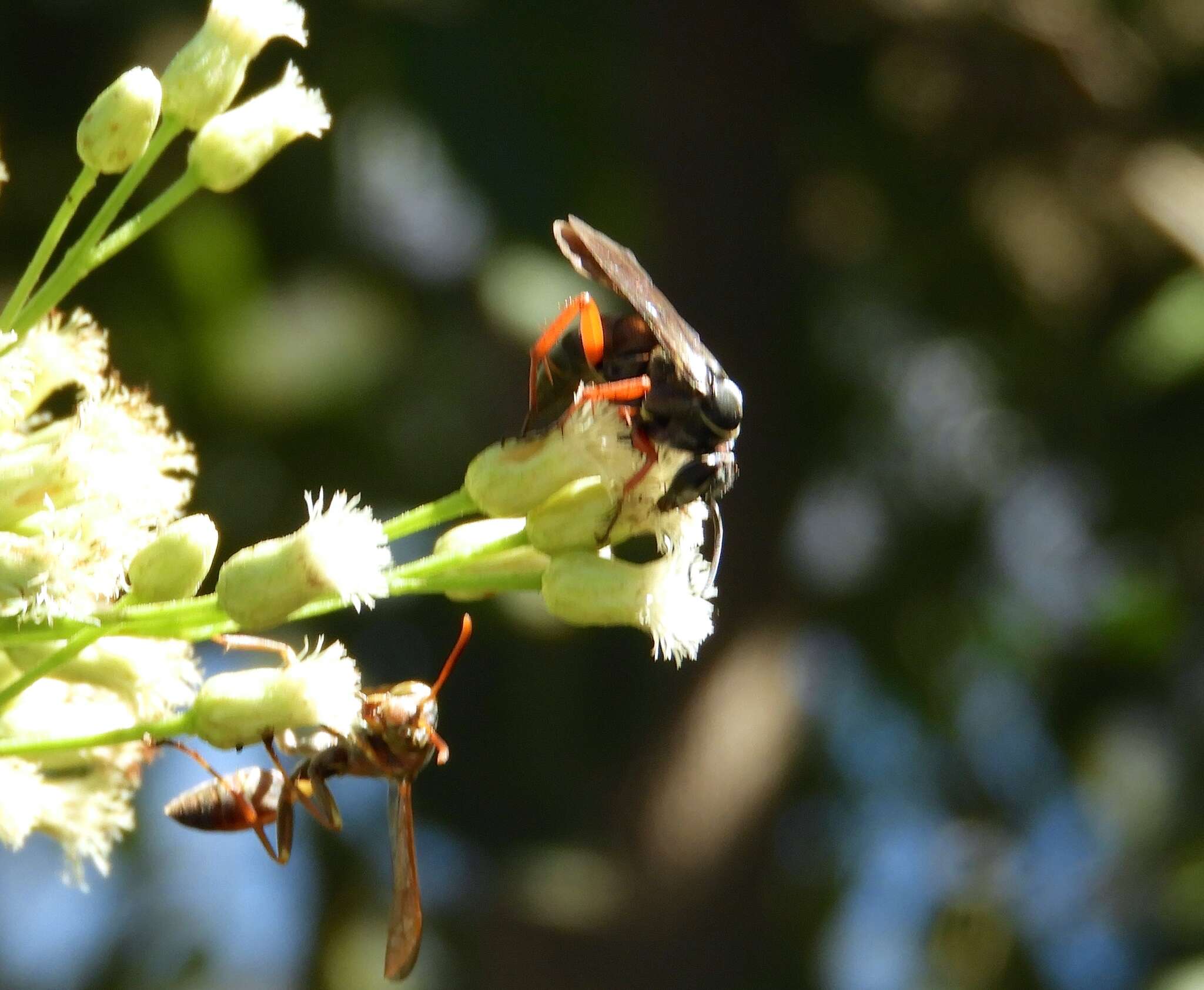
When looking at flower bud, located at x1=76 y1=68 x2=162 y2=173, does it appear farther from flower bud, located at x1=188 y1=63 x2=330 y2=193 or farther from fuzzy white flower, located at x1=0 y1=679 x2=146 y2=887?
fuzzy white flower, located at x1=0 y1=679 x2=146 y2=887

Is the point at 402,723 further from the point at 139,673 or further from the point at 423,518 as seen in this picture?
the point at 423,518

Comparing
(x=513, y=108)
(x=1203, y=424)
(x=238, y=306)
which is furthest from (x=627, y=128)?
(x=1203, y=424)

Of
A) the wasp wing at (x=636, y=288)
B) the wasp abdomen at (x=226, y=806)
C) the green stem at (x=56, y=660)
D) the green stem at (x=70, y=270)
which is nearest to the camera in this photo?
the green stem at (x=56, y=660)

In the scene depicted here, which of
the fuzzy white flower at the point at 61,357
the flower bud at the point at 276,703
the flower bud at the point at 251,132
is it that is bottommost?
the flower bud at the point at 276,703

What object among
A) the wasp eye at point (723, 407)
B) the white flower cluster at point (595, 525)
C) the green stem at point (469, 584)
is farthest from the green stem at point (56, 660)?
the wasp eye at point (723, 407)

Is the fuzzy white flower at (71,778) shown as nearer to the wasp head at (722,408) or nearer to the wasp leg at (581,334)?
the wasp leg at (581,334)

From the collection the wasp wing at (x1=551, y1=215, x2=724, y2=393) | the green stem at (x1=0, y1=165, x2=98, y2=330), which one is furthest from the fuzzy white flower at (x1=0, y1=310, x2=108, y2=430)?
the wasp wing at (x1=551, y1=215, x2=724, y2=393)

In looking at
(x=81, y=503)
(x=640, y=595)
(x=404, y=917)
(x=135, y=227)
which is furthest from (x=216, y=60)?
(x=404, y=917)
